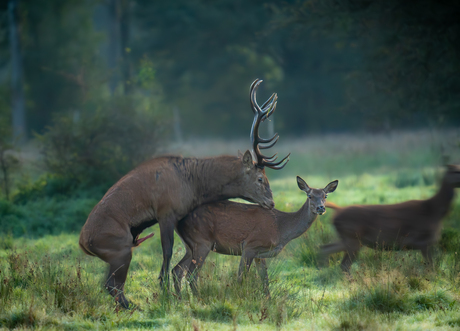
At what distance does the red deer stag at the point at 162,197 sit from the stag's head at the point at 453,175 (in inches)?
118

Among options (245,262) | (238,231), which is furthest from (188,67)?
(245,262)

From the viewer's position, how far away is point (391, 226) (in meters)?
9.00

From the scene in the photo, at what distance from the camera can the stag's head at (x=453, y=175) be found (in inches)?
374

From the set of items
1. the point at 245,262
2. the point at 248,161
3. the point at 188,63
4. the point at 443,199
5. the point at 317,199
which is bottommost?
the point at 245,262

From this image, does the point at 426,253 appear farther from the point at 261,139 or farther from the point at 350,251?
the point at 261,139

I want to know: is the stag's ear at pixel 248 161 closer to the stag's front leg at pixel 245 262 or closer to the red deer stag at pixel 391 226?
the stag's front leg at pixel 245 262

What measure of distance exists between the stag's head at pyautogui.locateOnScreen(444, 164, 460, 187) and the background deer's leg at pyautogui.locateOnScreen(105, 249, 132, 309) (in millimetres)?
5580

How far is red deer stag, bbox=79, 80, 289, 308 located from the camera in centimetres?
766

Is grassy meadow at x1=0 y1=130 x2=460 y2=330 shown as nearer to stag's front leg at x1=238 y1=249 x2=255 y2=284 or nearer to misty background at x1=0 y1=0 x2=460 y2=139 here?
stag's front leg at x1=238 y1=249 x2=255 y2=284

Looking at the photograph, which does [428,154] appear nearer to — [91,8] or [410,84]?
[410,84]

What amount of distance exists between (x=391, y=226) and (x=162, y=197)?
369 cm

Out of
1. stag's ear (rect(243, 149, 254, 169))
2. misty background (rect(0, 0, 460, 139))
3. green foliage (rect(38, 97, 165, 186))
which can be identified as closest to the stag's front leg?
stag's ear (rect(243, 149, 254, 169))

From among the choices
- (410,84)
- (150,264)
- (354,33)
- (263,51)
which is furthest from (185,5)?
(150,264)

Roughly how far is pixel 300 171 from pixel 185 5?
75.4 ft
